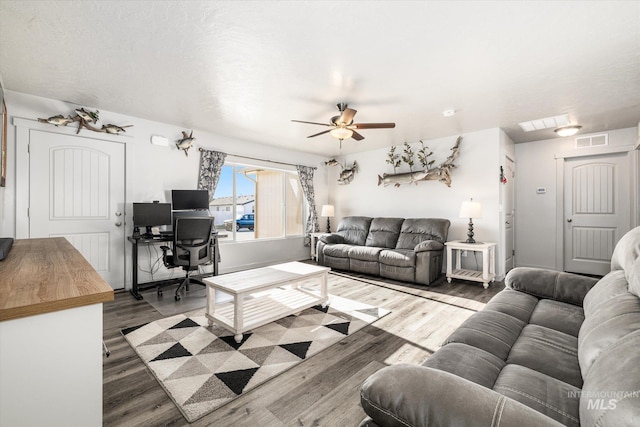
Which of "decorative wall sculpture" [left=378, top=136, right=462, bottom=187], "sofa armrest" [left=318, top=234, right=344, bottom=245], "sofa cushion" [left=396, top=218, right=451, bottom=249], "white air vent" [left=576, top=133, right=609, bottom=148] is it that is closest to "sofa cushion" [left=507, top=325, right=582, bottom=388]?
"sofa cushion" [left=396, top=218, right=451, bottom=249]

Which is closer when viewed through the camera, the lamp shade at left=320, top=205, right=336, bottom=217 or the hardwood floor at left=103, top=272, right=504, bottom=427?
the hardwood floor at left=103, top=272, right=504, bottom=427

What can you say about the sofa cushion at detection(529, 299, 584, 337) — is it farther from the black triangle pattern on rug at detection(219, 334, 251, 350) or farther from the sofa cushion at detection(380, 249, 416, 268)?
the sofa cushion at detection(380, 249, 416, 268)

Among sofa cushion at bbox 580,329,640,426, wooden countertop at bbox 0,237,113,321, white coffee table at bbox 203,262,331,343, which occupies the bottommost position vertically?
white coffee table at bbox 203,262,331,343

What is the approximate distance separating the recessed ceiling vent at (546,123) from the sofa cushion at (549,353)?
12.2ft

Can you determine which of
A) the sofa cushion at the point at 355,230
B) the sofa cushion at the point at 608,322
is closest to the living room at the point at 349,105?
the sofa cushion at the point at 355,230

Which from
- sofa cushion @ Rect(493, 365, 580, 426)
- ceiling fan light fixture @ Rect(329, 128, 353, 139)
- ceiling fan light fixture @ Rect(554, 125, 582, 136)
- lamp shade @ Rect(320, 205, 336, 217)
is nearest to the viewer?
sofa cushion @ Rect(493, 365, 580, 426)

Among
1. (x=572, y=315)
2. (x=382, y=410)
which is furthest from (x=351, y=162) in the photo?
(x=382, y=410)

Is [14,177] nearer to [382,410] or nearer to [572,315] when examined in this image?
[382,410]

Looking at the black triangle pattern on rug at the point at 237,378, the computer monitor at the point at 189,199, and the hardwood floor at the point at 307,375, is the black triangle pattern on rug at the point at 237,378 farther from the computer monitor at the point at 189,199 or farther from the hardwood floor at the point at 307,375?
the computer monitor at the point at 189,199

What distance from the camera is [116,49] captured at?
7.83ft

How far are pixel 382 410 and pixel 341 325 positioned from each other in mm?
2044

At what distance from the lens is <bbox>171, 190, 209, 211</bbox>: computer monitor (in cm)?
432

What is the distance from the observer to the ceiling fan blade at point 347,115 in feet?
10.6

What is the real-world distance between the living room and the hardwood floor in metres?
0.02
